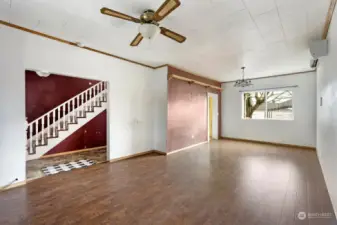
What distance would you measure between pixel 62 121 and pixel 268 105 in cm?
697

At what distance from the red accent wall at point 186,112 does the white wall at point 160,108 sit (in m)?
0.12

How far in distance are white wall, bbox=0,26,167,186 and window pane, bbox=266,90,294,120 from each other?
4154 millimetres

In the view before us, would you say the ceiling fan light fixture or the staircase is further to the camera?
the staircase

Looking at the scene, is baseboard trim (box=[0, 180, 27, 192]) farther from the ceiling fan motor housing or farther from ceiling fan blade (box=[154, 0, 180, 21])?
ceiling fan blade (box=[154, 0, 180, 21])

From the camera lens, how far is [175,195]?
96.6 inches

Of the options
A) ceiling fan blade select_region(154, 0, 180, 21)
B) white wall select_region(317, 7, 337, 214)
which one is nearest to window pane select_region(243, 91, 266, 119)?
white wall select_region(317, 7, 337, 214)

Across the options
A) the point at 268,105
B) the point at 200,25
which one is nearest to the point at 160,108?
the point at 200,25

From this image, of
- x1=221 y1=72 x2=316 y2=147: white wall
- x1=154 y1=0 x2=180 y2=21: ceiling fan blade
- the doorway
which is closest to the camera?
x1=154 y1=0 x2=180 y2=21: ceiling fan blade

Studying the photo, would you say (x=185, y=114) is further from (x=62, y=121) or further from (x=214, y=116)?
(x=62, y=121)

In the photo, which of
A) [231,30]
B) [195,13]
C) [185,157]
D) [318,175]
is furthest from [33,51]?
[318,175]

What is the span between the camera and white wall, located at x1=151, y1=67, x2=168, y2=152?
4738 millimetres

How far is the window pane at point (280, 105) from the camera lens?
228 inches

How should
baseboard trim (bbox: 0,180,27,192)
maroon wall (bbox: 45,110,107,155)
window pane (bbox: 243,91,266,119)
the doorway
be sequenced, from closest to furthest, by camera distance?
1. baseboard trim (bbox: 0,180,27,192)
2. maroon wall (bbox: 45,110,107,155)
3. window pane (bbox: 243,91,266,119)
4. the doorway

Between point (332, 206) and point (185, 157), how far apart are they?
285 centimetres
